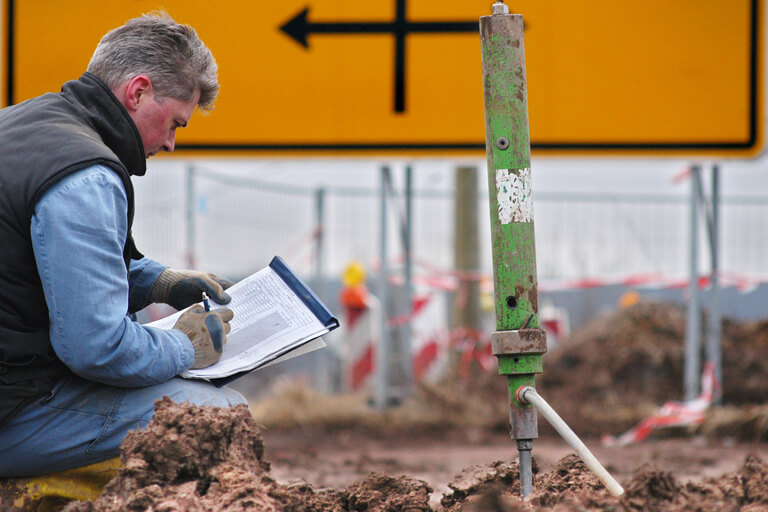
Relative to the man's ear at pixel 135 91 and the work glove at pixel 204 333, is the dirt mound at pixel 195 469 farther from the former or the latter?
the man's ear at pixel 135 91

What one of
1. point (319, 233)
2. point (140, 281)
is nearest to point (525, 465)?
point (140, 281)

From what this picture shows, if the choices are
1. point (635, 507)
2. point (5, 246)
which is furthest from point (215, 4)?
point (635, 507)

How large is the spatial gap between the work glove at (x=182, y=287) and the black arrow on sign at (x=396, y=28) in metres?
3.59

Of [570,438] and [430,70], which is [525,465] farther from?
[430,70]

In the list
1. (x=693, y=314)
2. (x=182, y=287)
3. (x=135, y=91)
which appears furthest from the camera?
(x=693, y=314)

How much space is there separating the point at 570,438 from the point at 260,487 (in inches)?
30.7

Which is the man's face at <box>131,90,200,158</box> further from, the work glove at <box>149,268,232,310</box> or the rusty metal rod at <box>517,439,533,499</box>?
the rusty metal rod at <box>517,439,533,499</box>

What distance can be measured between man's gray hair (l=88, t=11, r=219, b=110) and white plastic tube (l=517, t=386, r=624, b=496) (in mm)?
1291

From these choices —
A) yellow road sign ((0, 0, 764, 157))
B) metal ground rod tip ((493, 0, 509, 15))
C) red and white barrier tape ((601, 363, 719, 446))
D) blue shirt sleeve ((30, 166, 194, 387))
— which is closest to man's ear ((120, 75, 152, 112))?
blue shirt sleeve ((30, 166, 194, 387))

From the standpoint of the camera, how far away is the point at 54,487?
2.86 metres

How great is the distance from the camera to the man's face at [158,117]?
287 cm

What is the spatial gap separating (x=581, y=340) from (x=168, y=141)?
635cm

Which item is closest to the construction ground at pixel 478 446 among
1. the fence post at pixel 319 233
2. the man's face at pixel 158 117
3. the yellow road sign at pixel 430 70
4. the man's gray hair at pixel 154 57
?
the man's face at pixel 158 117

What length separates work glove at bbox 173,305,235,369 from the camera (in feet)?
9.71
